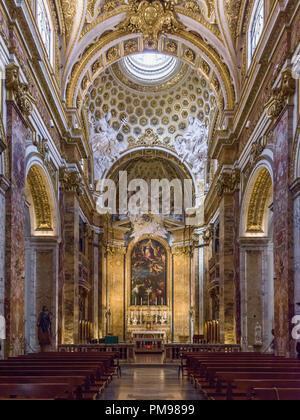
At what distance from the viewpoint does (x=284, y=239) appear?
13.6 m

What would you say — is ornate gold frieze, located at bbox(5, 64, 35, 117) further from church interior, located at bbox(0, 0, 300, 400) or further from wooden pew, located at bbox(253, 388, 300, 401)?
wooden pew, located at bbox(253, 388, 300, 401)

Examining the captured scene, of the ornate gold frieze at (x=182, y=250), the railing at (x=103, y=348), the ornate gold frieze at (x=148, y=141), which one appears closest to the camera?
the railing at (x=103, y=348)

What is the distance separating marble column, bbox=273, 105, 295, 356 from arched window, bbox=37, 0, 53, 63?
887 centimetres

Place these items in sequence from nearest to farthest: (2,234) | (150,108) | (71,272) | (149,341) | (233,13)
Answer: (2,234)
(233,13)
(71,272)
(149,341)
(150,108)

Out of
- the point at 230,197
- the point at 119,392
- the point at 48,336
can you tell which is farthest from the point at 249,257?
the point at 119,392

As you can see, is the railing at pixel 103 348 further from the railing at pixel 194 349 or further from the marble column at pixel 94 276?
the marble column at pixel 94 276

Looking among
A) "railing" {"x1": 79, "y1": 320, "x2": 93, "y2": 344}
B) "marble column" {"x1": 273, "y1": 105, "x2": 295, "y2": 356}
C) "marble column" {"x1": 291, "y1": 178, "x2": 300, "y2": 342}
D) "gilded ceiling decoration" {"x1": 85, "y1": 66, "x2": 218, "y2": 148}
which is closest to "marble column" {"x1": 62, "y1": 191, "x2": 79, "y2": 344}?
"railing" {"x1": 79, "y1": 320, "x2": 93, "y2": 344}

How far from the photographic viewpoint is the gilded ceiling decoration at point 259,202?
18.9m

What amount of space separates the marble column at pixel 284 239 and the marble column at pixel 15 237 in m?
6.54

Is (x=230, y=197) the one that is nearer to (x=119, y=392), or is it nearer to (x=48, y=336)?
(x=48, y=336)

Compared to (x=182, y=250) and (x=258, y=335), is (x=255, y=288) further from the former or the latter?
(x=182, y=250)

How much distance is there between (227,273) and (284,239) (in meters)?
8.31

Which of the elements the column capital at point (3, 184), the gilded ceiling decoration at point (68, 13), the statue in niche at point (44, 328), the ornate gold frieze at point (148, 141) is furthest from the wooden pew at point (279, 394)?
the ornate gold frieze at point (148, 141)

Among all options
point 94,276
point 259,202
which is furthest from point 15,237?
point 94,276
